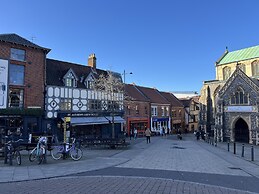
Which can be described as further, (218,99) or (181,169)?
(218,99)

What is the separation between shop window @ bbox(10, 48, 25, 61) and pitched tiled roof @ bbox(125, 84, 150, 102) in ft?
58.2

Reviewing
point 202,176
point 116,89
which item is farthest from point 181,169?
point 116,89

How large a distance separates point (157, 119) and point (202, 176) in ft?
111

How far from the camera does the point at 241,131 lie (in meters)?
30.1

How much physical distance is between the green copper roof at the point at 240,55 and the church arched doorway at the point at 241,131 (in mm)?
17749

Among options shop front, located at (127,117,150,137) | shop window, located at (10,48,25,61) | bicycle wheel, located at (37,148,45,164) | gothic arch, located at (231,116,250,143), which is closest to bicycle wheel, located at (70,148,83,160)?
bicycle wheel, located at (37,148,45,164)

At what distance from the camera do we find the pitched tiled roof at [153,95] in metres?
43.8

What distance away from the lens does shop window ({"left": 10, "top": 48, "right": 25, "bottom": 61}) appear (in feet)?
76.8

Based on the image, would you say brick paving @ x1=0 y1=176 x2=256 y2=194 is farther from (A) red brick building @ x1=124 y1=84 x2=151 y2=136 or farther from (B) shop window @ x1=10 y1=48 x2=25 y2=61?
(A) red brick building @ x1=124 y1=84 x2=151 y2=136

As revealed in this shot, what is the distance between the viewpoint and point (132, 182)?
797 centimetres

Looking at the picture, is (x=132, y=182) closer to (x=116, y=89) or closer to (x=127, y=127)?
(x=116, y=89)

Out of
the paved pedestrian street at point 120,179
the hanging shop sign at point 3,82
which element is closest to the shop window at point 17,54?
the hanging shop sign at point 3,82

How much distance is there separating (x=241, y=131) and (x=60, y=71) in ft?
78.1

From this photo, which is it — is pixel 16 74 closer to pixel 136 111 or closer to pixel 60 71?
pixel 60 71
